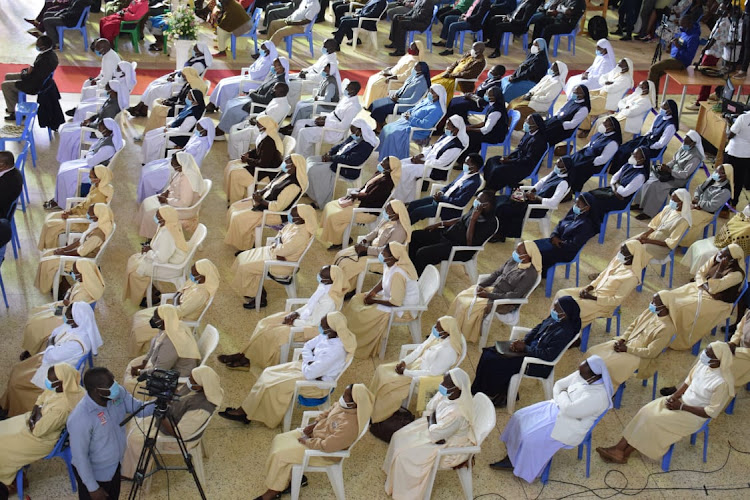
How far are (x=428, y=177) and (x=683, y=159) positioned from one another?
8.75 ft

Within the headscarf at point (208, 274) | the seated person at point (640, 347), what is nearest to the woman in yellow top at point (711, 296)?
the seated person at point (640, 347)

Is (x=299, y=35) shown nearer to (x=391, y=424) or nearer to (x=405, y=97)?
(x=405, y=97)

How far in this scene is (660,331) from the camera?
714 centimetres

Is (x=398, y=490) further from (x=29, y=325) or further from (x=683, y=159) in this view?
(x=683, y=159)

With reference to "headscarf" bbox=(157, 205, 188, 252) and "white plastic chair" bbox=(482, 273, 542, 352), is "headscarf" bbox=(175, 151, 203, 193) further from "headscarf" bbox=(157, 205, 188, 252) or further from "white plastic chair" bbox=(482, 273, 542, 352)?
"white plastic chair" bbox=(482, 273, 542, 352)

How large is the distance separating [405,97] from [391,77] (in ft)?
2.31

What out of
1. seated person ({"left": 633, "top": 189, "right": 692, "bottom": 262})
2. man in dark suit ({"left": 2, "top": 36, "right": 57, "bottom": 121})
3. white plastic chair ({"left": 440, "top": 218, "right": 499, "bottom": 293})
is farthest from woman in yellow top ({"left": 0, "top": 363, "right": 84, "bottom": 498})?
man in dark suit ({"left": 2, "top": 36, "right": 57, "bottom": 121})

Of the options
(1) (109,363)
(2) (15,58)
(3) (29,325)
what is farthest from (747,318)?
(2) (15,58)

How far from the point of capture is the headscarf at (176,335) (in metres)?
6.57

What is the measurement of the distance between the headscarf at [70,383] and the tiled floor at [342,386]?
0.65 metres

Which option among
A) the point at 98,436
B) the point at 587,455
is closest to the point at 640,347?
the point at 587,455

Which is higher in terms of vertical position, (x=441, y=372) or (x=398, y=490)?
(x=441, y=372)

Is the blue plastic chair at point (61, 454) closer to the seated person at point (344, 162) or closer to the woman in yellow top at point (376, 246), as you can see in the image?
the woman in yellow top at point (376, 246)

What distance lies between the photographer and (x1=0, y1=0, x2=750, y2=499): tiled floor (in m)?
6.31
